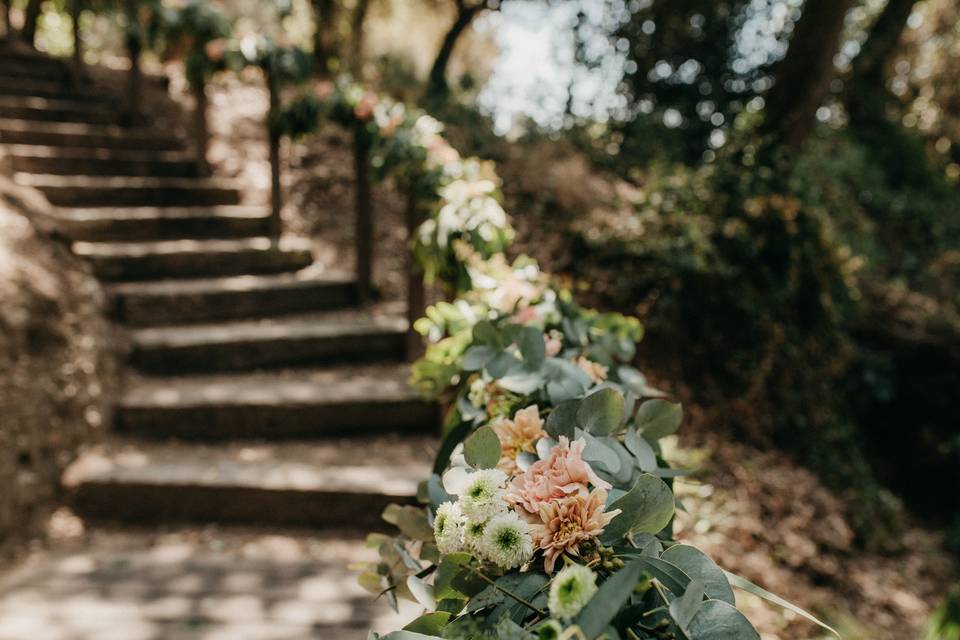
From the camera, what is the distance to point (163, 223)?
170 inches

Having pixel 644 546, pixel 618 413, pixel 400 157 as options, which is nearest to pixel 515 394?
pixel 618 413

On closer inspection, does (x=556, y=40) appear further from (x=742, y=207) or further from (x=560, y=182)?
(x=742, y=207)

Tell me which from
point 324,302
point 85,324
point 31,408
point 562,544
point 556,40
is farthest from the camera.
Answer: point 556,40

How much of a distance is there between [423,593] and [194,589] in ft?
5.59

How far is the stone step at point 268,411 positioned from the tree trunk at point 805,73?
4165 millimetres

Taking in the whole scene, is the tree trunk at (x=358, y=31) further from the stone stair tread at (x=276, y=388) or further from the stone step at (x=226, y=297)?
the stone stair tread at (x=276, y=388)

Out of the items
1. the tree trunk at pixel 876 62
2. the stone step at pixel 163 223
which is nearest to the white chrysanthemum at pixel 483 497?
the stone step at pixel 163 223

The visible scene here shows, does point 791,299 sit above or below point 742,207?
below

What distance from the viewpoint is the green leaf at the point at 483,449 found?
947mm

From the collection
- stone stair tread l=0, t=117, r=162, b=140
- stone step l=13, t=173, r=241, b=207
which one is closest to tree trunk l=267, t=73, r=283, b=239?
stone step l=13, t=173, r=241, b=207

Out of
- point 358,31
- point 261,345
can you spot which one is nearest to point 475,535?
point 261,345

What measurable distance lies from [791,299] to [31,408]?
4.88m

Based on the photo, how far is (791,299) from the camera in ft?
16.8

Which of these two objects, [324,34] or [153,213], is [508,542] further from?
[324,34]
